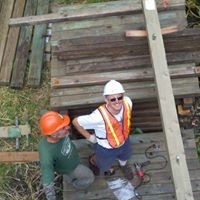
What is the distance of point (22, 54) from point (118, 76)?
6.39ft

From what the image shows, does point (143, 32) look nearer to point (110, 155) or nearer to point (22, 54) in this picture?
point (110, 155)

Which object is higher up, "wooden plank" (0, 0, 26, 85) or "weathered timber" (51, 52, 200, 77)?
"wooden plank" (0, 0, 26, 85)

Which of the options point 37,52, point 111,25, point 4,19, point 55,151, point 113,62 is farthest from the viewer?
point 4,19

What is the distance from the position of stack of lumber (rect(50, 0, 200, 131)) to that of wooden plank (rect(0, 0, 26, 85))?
42.8 inches

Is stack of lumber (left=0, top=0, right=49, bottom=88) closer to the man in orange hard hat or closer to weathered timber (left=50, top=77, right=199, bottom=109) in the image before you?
weathered timber (left=50, top=77, right=199, bottom=109)

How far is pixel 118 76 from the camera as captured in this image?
20.2 feet

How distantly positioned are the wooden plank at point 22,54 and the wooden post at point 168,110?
7.36 feet

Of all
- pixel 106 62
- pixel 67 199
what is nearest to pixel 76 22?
pixel 106 62

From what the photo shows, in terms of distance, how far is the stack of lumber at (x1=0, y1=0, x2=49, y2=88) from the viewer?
7191 mm

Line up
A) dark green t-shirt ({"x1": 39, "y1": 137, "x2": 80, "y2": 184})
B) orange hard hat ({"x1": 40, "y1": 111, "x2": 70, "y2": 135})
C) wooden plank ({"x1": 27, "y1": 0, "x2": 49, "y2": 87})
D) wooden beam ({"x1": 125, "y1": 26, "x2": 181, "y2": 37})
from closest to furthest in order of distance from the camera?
1. orange hard hat ({"x1": 40, "y1": 111, "x2": 70, "y2": 135})
2. dark green t-shirt ({"x1": 39, "y1": 137, "x2": 80, "y2": 184})
3. wooden beam ({"x1": 125, "y1": 26, "x2": 181, "y2": 37})
4. wooden plank ({"x1": 27, "y1": 0, "x2": 49, "y2": 87})

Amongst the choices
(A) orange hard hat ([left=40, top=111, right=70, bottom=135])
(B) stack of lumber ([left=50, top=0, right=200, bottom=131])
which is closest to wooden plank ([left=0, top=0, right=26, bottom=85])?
(B) stack of lumber ([left=50, top=0, right=200, bottom=131])

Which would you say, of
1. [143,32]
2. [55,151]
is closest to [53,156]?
[55,151]

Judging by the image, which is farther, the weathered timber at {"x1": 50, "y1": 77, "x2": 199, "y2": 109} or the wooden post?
the weathered timber at {"x1": 50, "y1": 77, "x2": 199, "y2": 109}

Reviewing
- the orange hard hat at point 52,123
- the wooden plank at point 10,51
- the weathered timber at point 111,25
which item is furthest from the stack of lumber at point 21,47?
the orange hard hat at point 52,123
